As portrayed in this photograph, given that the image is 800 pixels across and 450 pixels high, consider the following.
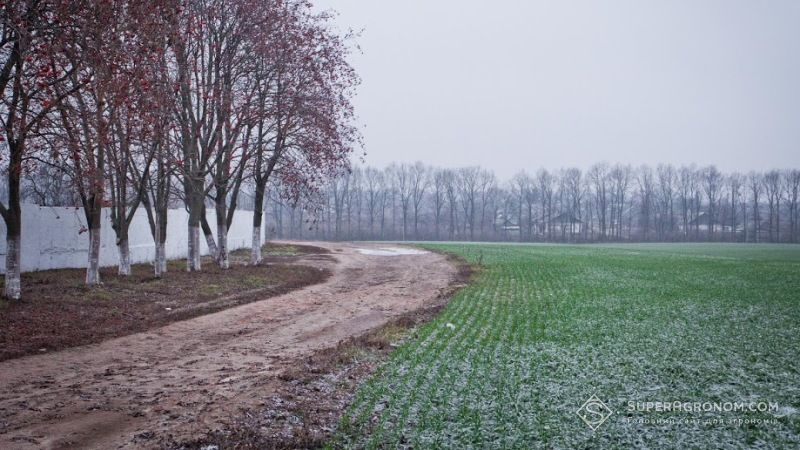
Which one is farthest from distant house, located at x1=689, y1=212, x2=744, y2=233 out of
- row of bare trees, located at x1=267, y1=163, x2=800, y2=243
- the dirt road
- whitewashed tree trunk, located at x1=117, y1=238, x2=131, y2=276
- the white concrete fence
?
the dirt road

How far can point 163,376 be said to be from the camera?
9305mm

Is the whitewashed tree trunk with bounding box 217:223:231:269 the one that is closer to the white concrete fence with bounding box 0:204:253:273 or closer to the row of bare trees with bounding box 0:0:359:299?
the row of bare trees with bounding box 0:0:359:299

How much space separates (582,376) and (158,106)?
529 inches

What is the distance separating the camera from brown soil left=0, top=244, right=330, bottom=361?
11898 millimetres

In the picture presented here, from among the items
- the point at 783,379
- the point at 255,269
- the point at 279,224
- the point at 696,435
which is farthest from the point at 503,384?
the point at 279,224

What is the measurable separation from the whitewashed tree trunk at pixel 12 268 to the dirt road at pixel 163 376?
4383 millimetres

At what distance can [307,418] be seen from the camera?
741cm

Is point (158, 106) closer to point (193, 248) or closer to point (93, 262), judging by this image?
point (93, 262)

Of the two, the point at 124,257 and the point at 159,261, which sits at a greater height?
the point at 124,257

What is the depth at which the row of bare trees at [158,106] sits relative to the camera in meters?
13.1

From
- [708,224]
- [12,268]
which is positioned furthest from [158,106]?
[708,224]

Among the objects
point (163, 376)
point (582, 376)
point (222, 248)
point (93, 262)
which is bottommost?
point (582, 376)
